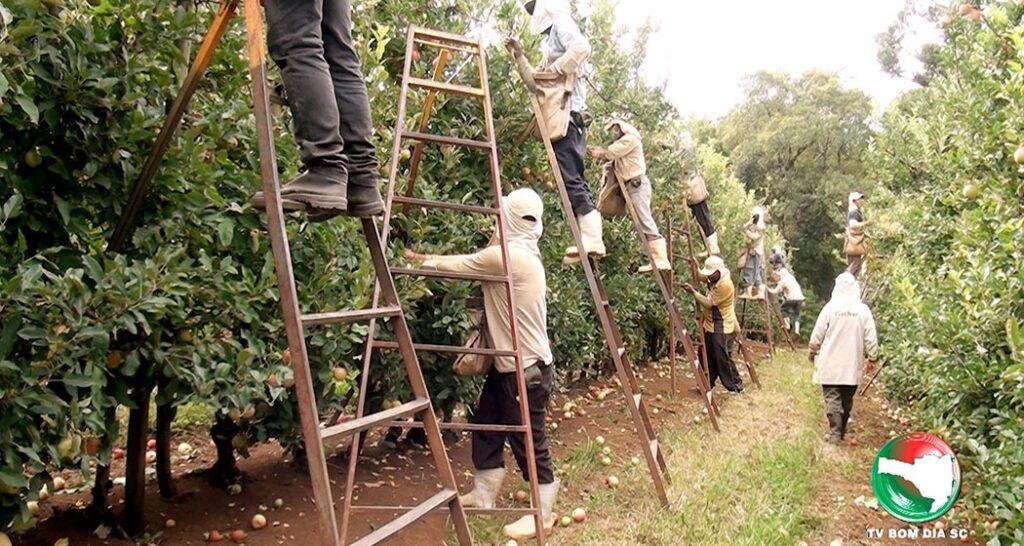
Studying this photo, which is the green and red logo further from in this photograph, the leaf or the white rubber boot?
the leaf

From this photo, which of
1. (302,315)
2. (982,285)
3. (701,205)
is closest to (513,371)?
(302,315)

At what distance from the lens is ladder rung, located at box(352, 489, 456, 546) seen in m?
2.21

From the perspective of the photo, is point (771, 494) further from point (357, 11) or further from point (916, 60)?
point (916, 60)

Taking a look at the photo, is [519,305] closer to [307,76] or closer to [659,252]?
[307,76]

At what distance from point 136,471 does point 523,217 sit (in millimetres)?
2614

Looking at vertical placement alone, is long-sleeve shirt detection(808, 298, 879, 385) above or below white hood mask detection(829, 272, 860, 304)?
below

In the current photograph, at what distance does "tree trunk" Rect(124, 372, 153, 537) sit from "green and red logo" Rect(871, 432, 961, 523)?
197 inches

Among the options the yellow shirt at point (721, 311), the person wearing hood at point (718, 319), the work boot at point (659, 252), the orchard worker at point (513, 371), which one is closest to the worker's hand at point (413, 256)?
the orchard worker at point (513, 371)

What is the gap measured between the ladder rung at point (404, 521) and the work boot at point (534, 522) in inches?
76.9

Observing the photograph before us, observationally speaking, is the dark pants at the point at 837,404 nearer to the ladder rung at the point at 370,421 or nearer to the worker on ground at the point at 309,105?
the ladder rung at the point at 370,421

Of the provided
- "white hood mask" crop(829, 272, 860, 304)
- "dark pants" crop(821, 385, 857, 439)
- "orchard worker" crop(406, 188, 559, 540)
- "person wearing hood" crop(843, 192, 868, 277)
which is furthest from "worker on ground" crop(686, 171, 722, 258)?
"orchard worker" crop(406, 188, 559, 540)

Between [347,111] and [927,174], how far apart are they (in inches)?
387

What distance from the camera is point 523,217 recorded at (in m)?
4.60

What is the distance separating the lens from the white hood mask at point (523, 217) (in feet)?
15.0
